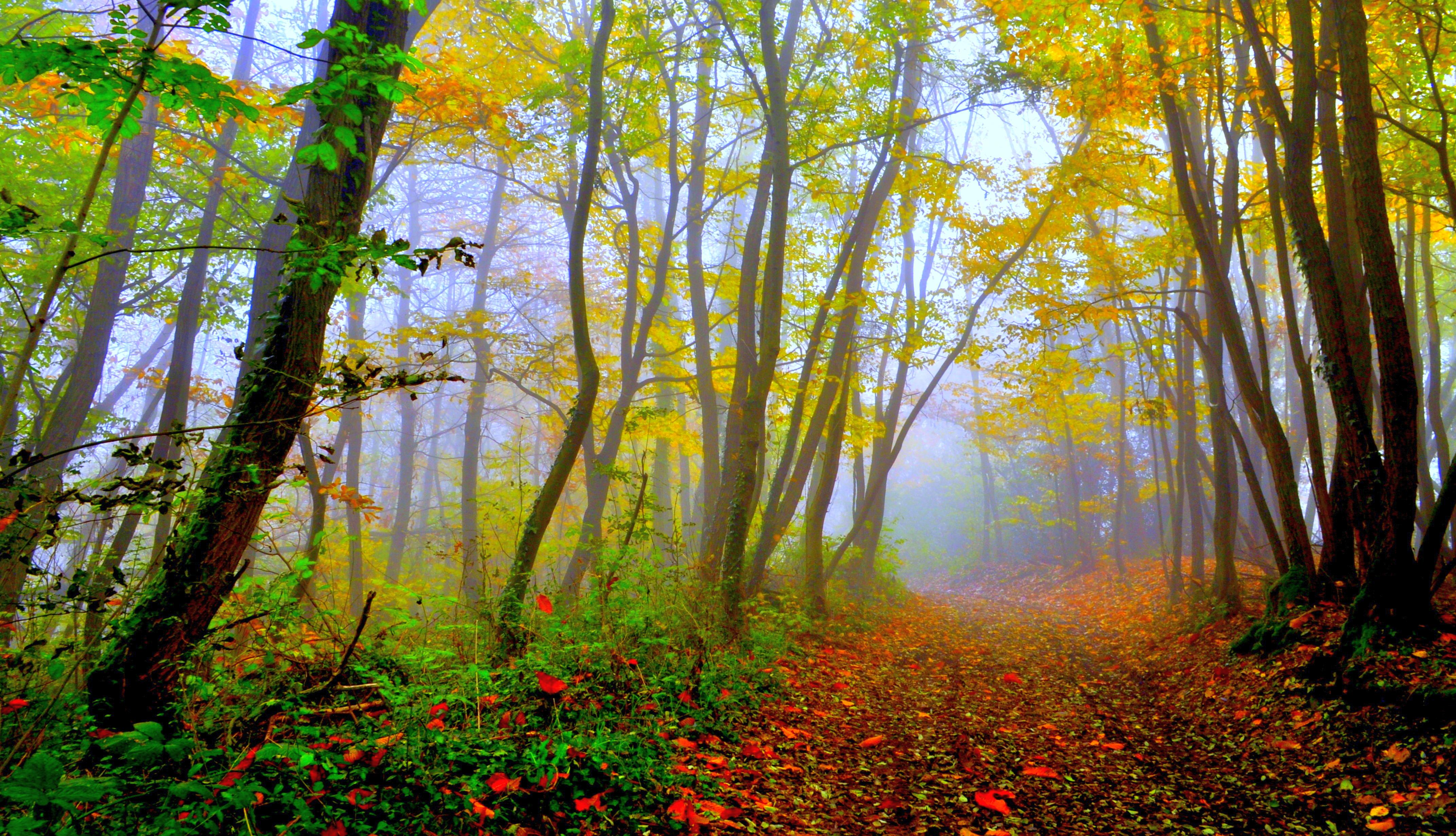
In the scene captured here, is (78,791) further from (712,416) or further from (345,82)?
(712,416)

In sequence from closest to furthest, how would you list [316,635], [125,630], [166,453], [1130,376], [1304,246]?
[125,630], [316,635], [1304,246], [166,453], [1130,376]

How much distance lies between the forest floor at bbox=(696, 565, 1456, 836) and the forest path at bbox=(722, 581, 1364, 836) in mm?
15

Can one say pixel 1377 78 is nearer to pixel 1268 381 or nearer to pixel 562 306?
pixel 1268 381

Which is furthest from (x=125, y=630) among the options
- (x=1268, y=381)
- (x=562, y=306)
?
(x=562, y=306)

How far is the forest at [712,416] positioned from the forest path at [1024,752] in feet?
0.14

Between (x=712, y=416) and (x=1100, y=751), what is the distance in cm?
648

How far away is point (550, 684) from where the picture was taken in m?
3.58

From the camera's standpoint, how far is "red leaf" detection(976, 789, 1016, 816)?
358cm

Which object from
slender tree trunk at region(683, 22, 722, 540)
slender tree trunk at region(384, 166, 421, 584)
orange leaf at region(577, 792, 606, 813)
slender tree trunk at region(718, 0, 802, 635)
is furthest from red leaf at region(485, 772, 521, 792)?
slender tree trunk at region(384, 166, 421, 584)

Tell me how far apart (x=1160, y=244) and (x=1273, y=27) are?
3.13 m

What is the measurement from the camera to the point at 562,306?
67.2ft

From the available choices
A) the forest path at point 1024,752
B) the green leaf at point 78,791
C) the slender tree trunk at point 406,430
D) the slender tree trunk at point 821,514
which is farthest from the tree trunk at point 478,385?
the green leaf at point 78,791

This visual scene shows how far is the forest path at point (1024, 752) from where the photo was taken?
346 cm

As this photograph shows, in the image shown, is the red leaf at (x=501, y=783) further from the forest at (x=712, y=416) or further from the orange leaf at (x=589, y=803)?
the orange leaf at (x=589, y=803)
